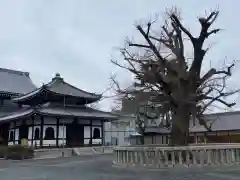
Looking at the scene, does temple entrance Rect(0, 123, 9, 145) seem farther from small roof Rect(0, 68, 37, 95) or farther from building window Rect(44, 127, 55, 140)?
building window Rect(44, 127, 55, 140)

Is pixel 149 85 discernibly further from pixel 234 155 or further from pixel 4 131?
pixel 4 131

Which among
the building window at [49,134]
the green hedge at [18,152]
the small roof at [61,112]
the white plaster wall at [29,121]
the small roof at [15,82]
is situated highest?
the small roof at [15,82]

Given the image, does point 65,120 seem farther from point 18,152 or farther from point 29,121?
point 18,152

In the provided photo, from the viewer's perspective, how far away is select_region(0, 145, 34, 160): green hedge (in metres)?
28.3

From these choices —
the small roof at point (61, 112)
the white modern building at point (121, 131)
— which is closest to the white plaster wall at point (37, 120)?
the small roof at point (61, 112)

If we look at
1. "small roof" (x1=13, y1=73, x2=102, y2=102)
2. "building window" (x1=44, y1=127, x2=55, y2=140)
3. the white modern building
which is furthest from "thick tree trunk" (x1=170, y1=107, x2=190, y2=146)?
the white modern building

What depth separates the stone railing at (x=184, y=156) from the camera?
15.6 metres

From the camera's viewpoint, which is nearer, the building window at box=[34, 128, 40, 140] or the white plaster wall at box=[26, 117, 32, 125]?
the building window at box=[34, 128, 40, 140]

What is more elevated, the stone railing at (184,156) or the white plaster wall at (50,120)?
the white plaster wall at (50,120)

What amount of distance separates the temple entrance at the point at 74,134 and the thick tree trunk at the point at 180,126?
19399 mm

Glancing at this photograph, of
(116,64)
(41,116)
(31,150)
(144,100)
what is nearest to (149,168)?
(144,100)

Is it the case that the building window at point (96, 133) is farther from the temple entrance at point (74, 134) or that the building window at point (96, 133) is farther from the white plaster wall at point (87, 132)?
the temple entrance at point (74, 134)

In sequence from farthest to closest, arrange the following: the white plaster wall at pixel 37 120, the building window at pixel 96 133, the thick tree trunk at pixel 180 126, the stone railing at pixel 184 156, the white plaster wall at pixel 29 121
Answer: the building window at pixel 96 133 → the white plaster wall at pixel 29 121 → the white plaster wall at pixel 37 120 → the thick tree trunk at pixel 180 126 → the stone railing at pixel 184 156

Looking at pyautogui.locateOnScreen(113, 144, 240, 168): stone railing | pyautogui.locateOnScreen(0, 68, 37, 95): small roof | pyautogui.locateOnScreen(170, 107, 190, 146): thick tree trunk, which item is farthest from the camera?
pyautogui.locateOnScreen(0, 68, 37, 95): small roof
